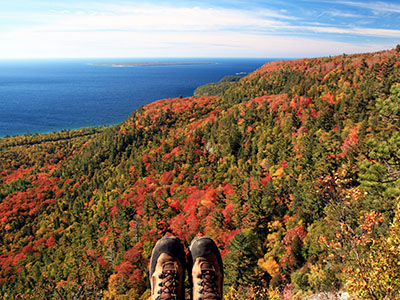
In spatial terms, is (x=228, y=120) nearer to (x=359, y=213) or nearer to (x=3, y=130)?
(x=359, y=213)

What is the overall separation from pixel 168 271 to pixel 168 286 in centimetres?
53

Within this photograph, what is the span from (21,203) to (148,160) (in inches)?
2394

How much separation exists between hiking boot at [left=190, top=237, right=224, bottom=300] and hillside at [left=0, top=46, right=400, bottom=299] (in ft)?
13.0

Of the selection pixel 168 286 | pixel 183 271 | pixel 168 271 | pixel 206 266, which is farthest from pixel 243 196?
pixel 168 286

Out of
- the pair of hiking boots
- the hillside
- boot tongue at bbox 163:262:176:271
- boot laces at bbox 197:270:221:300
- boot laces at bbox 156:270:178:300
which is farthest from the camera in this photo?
the hillside

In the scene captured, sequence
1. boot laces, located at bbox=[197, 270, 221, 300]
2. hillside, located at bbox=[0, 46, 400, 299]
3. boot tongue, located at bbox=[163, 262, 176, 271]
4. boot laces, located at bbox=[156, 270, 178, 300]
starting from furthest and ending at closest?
hillside, located at bbox=[0, 46, 400, 299]
boot tongue, located at bbox=[163, 262, 176, 271]
boot laces, located at bbox=[156, 270, 178, 300]
boot laces, located at bbox=[197, 270, 221, 300]

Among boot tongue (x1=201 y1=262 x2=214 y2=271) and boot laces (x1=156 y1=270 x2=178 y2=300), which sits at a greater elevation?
boot tongue (x1=201 y1=262 x2=214 y2=271)

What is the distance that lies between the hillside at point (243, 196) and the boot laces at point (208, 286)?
396 cm

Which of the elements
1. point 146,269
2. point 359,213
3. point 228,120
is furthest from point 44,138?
point 359,213

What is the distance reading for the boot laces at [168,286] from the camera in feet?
26.1

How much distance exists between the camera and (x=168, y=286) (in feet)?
26.8

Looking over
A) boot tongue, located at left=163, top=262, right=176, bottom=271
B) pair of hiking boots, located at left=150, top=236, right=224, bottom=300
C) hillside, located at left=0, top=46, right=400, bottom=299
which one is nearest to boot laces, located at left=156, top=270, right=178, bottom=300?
pair of hiking boots, located at left=150, top=236, right=224, bottom=300

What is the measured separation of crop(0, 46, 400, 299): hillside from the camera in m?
13.4

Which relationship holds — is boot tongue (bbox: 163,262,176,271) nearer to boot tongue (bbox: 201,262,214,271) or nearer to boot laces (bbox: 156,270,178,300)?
boot laces (bbox: 156,270,178,300)
